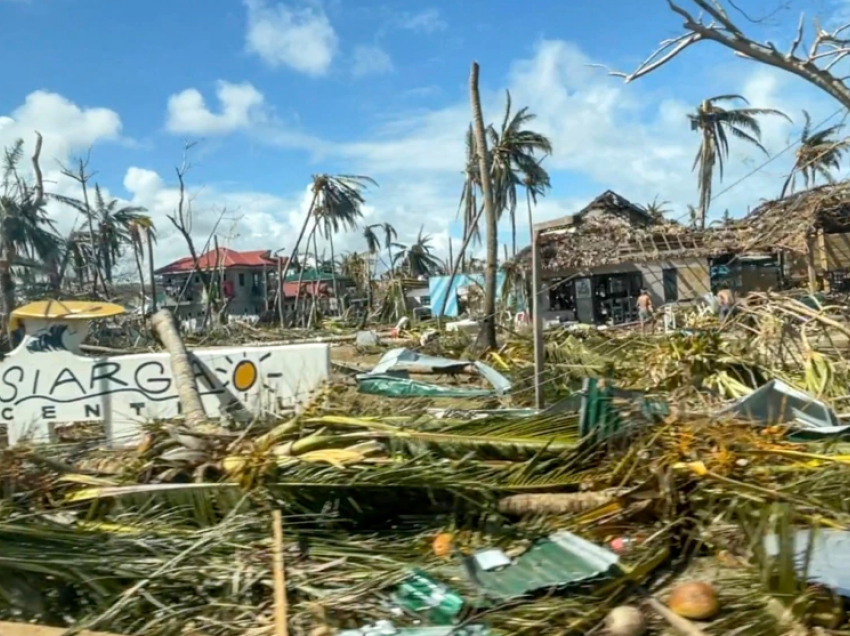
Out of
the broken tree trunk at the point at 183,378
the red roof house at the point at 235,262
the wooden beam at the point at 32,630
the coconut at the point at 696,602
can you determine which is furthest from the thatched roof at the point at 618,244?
the red roof house at the point at 235,262

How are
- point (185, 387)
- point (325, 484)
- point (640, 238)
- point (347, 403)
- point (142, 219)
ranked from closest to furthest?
point (325, 484), point (347, 403), point (185, 387), point (640, 238), point (142, 219)

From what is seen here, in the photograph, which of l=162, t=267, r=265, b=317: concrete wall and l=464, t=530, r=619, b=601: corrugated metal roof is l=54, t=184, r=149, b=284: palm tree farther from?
l=464, t=530, r=619, b=601: corrugated metal roof

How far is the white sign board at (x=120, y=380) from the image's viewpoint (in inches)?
285

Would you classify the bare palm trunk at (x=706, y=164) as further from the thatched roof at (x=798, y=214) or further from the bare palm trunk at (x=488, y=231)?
the bare palm trunk at (x=488, y=231)

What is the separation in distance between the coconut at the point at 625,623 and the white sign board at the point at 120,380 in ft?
12.3

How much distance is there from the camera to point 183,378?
23.2 feet

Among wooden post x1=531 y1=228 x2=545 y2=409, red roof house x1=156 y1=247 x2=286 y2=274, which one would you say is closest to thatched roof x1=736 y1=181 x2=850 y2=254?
wooden post x1=531 y1=228 x2=545 y2=409

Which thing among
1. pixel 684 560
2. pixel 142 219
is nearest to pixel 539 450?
pixel 684 560

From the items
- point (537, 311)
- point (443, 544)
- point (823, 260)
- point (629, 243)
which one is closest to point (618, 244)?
point (629, 243)

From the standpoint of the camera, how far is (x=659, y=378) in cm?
876

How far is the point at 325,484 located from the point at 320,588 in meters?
0.77

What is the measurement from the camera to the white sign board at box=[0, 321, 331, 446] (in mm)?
7246

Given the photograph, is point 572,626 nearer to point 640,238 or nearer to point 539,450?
point 539,450

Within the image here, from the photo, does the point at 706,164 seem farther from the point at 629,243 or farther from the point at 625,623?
the point at 625,623
